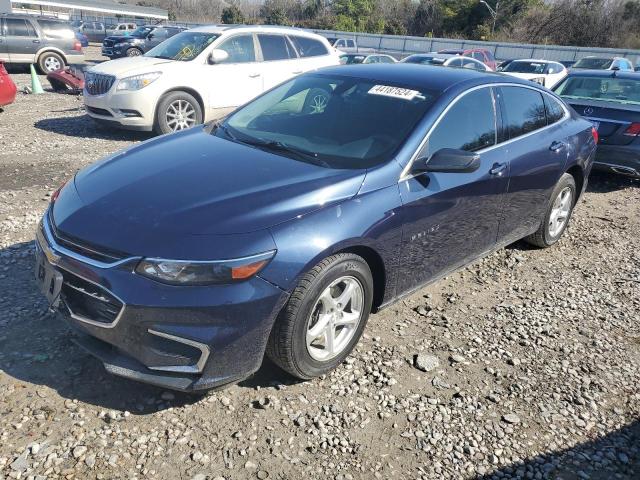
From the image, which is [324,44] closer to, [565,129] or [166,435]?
[565,129]

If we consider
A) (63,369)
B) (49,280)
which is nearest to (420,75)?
(49,280)

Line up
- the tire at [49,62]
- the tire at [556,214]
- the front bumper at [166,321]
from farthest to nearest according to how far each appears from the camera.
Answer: the tire at [49,62], the tire at [556,214], the front bumper at [166,321]

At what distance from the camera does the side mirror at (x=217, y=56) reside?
8.64 meters

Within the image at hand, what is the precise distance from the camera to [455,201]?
142 inches

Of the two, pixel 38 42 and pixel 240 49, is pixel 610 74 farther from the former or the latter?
pixel 38 42

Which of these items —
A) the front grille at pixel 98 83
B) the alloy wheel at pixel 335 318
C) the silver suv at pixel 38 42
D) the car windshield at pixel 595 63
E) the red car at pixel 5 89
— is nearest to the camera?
the alloy wheel at pixel 335 318

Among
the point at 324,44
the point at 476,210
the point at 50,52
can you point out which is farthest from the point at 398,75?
the point at 50,52

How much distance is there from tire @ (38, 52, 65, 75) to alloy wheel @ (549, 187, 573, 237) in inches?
622

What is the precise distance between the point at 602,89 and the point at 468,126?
5.09 metres

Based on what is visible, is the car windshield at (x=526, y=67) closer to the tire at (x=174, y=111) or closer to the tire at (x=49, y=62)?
the tire at (x=174, y=111)

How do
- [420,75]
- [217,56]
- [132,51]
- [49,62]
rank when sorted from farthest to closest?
[132,51], [49,62], [217,56], [420,75]

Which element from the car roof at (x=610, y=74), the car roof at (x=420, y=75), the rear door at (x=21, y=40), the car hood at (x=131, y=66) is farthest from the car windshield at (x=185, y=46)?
the rear door at (x=21, y=40)

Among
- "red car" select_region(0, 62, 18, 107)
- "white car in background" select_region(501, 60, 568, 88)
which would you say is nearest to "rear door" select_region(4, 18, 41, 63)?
"red car" select_region(0, 62, 18, 107)

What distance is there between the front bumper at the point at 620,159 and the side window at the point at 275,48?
17.9ft
